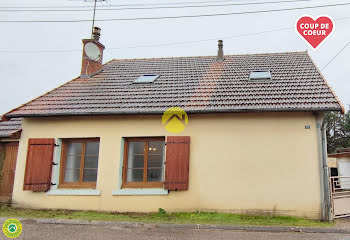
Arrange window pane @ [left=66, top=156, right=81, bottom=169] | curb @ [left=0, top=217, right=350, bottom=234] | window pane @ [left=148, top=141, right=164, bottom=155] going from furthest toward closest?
window pane @ [left=66, top=156, right=81, bottom=169] < window pane @ [left=148, top=141, right=164, bottom=155] < curb @ [left=0, top=217, right=350, bottom=234]

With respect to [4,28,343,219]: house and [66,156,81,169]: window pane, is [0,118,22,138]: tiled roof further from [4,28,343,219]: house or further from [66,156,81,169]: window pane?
[66,156,81,169]: window pane

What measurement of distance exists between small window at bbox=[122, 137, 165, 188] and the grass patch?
0.92 m

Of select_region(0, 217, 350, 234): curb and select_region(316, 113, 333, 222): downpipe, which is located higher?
select_region(316, 113, 333, 222): downpipe

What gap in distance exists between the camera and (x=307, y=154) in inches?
307

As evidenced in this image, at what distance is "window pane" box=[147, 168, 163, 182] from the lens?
28.2 ft

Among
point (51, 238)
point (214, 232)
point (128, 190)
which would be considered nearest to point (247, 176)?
point (214, 232)

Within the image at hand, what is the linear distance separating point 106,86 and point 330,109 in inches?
281

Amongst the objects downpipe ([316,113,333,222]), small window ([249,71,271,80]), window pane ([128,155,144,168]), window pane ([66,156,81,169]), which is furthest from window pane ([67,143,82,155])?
downpipe ([316,113,333,222])

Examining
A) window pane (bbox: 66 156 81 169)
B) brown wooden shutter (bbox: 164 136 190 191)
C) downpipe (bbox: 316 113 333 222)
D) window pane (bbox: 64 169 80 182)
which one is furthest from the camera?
window pane (bbox: 66 156 81 169)

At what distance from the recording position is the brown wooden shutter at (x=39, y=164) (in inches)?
342

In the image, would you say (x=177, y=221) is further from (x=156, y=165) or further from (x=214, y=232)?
(x=156, y=165)

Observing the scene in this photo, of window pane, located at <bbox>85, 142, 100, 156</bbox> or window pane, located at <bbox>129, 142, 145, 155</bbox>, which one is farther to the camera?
window pane, located at <bbox>85, 142, 100, 156</bbox>

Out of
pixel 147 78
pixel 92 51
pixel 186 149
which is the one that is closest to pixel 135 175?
pixel 186 149

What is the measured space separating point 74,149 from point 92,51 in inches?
190
